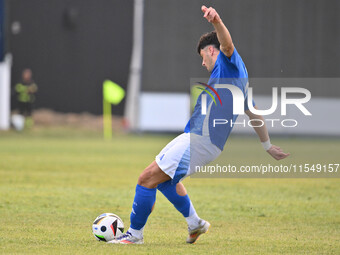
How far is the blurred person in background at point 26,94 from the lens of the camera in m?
30.2

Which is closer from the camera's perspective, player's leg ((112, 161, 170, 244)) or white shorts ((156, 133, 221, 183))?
white shorts ((156, 133, 221, 183))

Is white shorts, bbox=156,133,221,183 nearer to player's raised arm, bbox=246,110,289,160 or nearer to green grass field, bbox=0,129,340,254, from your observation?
player's raised arm, bbox=246,110,289,160

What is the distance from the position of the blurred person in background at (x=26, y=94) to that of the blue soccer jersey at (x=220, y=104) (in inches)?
929

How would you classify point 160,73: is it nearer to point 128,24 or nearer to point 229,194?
point 128,24

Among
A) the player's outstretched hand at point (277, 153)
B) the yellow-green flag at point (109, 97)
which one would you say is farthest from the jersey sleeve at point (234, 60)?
the yellow-green flag at point (109, 97)

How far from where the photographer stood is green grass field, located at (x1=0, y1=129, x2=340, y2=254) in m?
7.43

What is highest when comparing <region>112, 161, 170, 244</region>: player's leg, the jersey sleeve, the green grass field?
the jersey sleeve

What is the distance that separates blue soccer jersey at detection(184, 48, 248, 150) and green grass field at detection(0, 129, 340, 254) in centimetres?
113

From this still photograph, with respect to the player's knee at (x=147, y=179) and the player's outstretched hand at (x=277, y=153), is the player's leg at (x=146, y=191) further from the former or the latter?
the player's outstretched hand at (x=277, y=153)

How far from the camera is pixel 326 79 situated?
3008 centimetres

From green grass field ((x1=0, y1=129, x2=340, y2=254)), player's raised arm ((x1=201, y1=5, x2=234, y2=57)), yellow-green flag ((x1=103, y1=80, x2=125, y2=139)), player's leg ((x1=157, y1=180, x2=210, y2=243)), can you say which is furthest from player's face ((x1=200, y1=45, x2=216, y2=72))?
yellow-green flag ((x1=103, y1=80, x2=125, y2=139))

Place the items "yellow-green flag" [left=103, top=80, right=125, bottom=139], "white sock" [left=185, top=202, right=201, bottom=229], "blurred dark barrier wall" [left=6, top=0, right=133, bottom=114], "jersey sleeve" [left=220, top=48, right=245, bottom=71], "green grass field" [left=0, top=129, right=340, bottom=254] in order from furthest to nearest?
"blurred dark barrier wall" [left=6, top=0, right=133, bottom=114] < "yellow-green flag" [left=103, top=80, right=125, bottom=139] < "white sock" [left=185, top=202, right=201, bottom=229] < "green grass field" [left=0, top=129, right=340, bottom=254] < "jersey sleeve" [left=220, top=48, right=245, bottom=71]

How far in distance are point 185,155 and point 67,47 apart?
87.8 ft

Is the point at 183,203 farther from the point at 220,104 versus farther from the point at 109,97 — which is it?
the point at 109,97
